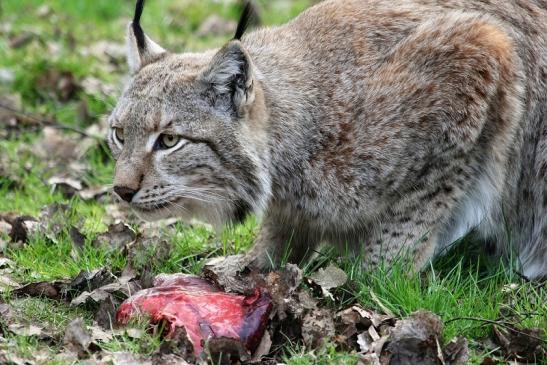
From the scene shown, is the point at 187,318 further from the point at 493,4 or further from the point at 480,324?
the point at 493,4

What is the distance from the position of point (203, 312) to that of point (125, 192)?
40.8 inches

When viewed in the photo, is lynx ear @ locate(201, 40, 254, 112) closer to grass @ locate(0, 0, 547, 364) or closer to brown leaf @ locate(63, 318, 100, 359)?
grass @ locate(0, 0, 547, 364)

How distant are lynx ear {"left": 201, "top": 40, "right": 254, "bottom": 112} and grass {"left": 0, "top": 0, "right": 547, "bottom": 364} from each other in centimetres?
111

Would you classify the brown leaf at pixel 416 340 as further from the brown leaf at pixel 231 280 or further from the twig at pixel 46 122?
the twig at pixel 46 122

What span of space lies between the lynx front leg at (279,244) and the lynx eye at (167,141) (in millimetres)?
990

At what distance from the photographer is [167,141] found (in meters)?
5.71

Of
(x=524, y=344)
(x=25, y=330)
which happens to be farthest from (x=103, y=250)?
(x=524, y=344)

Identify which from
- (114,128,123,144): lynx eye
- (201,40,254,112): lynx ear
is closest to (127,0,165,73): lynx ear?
(114,128,123,144): lynx eye

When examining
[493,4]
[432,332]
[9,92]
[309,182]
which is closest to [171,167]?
[309,182]

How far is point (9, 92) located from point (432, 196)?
4.94 m

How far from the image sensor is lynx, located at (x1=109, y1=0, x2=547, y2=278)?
5.76m

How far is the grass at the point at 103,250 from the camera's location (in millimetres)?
5262

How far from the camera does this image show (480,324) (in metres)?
5.22

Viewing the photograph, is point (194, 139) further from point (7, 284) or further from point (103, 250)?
point (7, 284)
